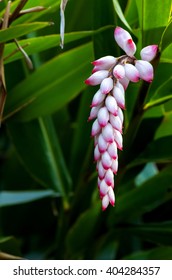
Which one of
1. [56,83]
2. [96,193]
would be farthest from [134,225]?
[56,83]

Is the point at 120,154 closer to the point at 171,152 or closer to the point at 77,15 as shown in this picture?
the point at 171,152

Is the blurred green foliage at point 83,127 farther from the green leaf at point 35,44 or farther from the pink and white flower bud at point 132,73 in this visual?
the pink and white flower bud at point 132,73

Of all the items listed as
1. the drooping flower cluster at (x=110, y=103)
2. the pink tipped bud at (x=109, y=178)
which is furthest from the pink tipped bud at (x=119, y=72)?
the pink tipped bud at (x=109, y=178)

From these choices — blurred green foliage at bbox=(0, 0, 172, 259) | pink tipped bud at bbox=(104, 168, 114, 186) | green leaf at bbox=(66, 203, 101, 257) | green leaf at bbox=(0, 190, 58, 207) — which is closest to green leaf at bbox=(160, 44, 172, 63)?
blurred green foliage at bbox=(0, 0, 172, 259)

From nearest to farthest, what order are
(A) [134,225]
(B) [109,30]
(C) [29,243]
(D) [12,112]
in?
1. (B) [109,30]
2. (D) [12,112]
3. (A) [134,225]
4. (C) [29,243]

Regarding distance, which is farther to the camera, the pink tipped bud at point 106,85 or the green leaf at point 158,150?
the green leaf at point 158,150
